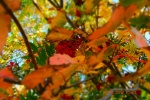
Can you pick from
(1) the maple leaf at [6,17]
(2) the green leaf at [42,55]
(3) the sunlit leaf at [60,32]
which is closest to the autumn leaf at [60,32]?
(3) the sunlit leaf at [60,32]

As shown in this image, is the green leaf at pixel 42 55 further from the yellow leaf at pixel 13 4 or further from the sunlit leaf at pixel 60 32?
the yellow leaf at pixel 13 4

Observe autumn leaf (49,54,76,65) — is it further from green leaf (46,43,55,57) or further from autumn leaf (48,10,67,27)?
green leaf (46,43,55,57)

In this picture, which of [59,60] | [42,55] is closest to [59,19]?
[59,60]

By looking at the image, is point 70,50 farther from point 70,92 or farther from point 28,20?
point 28,20

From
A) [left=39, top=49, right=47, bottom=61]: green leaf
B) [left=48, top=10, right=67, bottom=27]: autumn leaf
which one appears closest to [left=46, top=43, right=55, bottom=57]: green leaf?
[left=39, top=49, right=47, bottom=61]: green leaf

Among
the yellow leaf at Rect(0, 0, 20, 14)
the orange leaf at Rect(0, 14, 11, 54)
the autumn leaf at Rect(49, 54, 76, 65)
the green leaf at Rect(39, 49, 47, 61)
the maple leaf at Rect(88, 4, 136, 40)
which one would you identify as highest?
the green leaf at Rect(39, 49, 47, 61)

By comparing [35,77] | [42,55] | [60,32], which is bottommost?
[35,77]

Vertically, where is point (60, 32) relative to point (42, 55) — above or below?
below

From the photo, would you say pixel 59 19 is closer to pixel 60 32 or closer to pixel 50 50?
pixel 60 32
